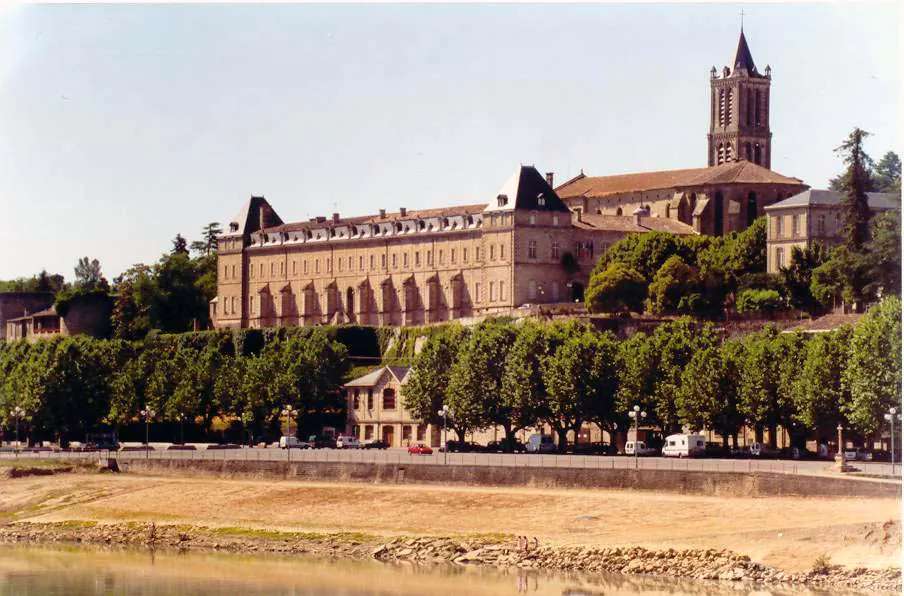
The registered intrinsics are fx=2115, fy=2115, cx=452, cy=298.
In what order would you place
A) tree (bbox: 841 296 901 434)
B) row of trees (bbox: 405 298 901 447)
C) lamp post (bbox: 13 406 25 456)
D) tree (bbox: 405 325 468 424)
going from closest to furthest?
tree (bbox: 841 296 901 434)
row of trees (bbox: 405 298 901 447)
tree (bbox: 405 325 468 424)
lamp post (bbox: 13 406 25 456)

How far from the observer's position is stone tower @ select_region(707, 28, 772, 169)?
184250 millimetres

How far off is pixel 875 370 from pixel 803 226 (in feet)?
188

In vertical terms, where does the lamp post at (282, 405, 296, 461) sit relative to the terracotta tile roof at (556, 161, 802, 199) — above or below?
below

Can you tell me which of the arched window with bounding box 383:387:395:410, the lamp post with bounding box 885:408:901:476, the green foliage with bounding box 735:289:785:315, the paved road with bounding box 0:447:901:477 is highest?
the green foliage with bounding box 735:289:785:315

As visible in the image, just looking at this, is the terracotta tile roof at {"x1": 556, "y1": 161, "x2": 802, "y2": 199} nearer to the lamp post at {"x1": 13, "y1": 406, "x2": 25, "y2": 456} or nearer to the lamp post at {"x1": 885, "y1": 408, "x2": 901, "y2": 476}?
the lamp post at {"x1": 13, "y1": 406, "x2": 25, "y2": 456}

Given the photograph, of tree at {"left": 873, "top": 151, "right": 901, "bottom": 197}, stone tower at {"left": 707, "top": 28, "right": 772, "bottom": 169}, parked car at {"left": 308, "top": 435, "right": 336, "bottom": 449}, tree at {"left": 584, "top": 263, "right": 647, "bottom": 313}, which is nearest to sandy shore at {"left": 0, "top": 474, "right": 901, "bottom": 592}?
parked car at {"left": 308, "top": 435, "right": 336, "bottom": 449}

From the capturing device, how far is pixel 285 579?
70.4 meters

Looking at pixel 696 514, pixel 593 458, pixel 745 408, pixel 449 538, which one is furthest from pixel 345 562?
pixel 745 408

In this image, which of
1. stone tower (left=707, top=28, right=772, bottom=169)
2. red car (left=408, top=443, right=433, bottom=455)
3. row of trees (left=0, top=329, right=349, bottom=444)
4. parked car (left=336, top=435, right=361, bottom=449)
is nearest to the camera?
red car (left=408, top=443, right=433, bottom=455)

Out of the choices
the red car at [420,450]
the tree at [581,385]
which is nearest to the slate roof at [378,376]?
the red car at [420,450]

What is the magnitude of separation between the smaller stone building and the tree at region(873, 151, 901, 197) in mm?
3136

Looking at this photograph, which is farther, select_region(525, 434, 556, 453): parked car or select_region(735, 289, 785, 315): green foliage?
select_region(735, 289, 785, 315): green foliage

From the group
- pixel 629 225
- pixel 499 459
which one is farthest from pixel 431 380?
pixel 629 225

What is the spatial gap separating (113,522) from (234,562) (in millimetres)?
11624
